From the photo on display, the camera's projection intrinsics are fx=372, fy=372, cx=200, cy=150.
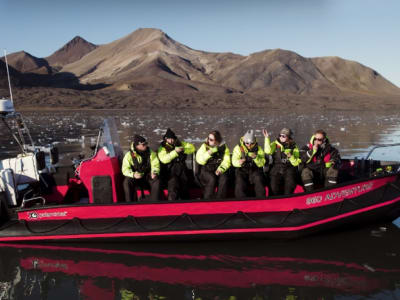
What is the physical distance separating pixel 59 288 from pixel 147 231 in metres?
1.28

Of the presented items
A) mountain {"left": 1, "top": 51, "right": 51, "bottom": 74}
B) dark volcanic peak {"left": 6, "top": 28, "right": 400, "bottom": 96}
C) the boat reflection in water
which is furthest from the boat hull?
mountain {"left": 1, "top": 51, "right": 51, "bottom": 74}

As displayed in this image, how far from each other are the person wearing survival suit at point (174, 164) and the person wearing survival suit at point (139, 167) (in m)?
0.16

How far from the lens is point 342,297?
12.9ft

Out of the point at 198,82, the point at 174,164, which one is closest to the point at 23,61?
the point at 198,82

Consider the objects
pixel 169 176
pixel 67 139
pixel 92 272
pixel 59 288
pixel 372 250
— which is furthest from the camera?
pixel 67 139

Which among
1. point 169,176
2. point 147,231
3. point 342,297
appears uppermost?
point 169,176

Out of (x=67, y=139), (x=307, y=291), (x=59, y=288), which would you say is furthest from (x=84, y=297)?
(x=67, y=139)

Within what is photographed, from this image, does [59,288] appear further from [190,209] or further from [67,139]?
[67,139]

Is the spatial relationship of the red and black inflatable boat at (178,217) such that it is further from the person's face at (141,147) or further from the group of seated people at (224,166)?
the person's face at (141,147)

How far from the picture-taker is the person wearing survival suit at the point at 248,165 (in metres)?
5.31

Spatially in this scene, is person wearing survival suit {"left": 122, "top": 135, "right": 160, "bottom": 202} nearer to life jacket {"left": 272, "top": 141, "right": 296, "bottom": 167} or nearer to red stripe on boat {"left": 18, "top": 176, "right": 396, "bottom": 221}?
red stripe on boat {"left": 18, "top": 176, "right": 396, "bottom": 221}

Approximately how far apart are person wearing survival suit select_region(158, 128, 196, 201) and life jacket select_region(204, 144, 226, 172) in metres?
0.34

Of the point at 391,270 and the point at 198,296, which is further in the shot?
the point at 391,270

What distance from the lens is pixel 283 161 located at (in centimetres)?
552
